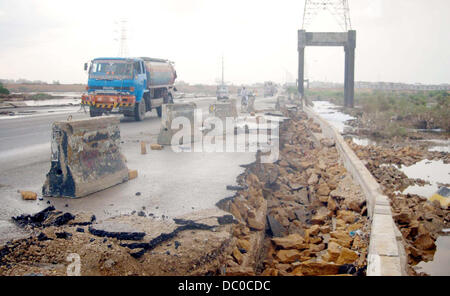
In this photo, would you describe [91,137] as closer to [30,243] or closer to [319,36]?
[30,243]

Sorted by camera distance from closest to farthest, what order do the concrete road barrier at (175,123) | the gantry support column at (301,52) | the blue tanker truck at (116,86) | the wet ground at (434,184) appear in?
1. the wet ground at (434,184)
2. the concrete road barrier at (175,123)
3. the blue tanker truck at (116,86)
4. the gantry support column at (301,52)

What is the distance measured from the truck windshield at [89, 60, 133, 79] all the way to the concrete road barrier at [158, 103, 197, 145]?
691cm

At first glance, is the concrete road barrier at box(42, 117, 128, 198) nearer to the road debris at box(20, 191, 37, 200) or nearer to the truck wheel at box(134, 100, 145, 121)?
the road debris at box(20, 191, 37, 200)

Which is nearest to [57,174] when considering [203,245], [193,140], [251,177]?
[203,245]

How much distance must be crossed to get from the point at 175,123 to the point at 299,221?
19.1ft

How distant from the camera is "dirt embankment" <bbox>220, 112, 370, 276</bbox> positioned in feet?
17.7

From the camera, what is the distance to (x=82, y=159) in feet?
23.3

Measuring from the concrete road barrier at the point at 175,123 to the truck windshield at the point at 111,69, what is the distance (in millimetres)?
6910

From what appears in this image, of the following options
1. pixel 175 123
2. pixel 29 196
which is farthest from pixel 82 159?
pixel 175 123

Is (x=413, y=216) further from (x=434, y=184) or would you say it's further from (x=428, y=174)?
(x=428, y=174)

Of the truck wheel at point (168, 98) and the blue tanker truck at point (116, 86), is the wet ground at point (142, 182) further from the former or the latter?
the truck wheel at point (168, 98)

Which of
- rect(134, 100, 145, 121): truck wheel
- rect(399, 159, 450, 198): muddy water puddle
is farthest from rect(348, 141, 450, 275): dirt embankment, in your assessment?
rect(134, 100, 145, 121): truck wheel

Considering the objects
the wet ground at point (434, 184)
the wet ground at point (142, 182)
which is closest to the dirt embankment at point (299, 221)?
the wet ground at point (142, 182)

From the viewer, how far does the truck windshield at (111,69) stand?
19.2 meters
